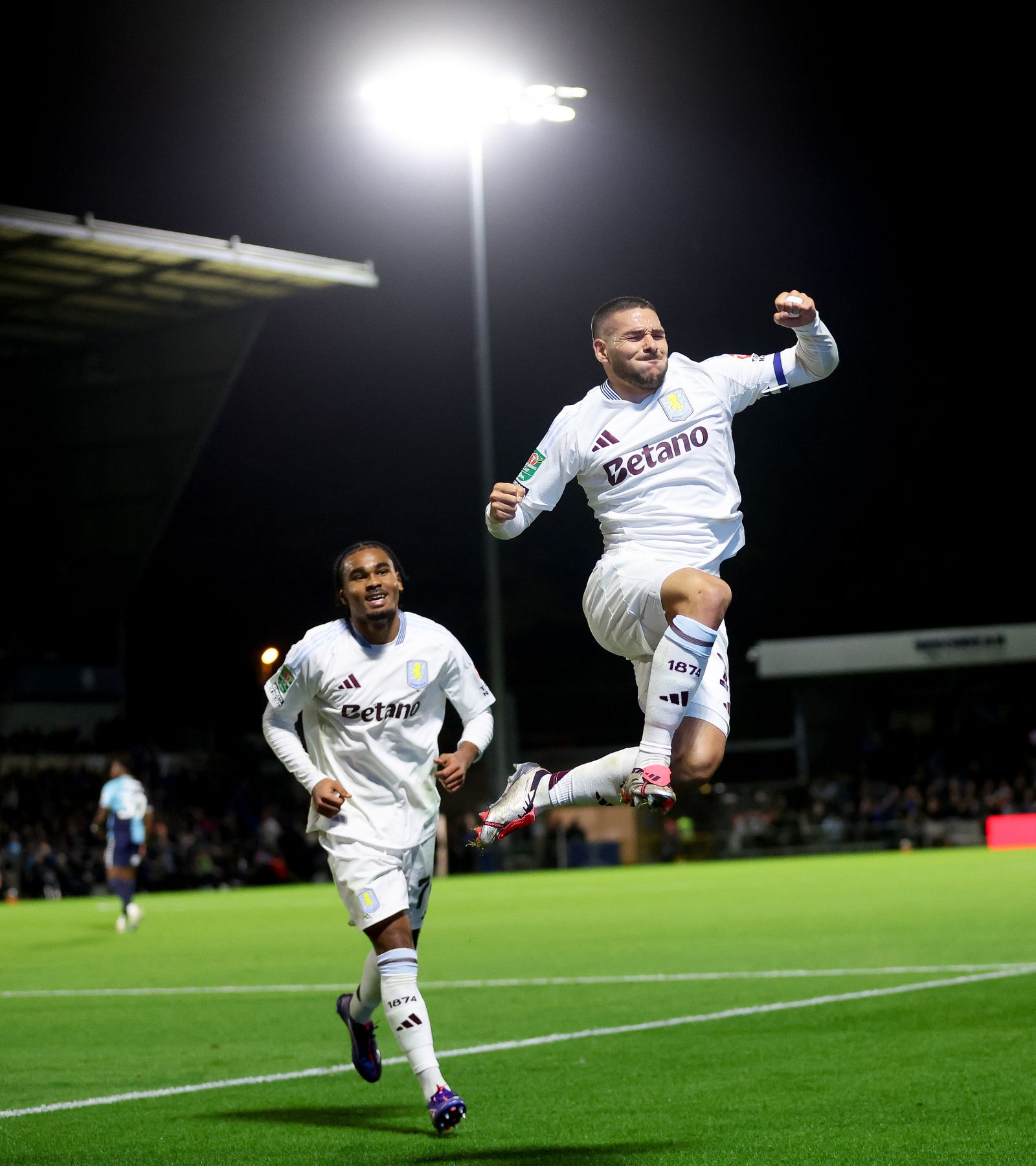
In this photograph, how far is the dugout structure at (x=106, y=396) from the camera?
36500 mm

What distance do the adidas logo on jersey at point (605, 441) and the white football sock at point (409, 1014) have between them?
2.76 metres

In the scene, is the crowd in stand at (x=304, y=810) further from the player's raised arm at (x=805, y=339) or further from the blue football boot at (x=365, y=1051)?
the player's raised arm at (x=805, y=339)

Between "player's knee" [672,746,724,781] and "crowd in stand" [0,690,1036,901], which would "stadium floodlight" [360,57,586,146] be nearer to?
"crowd in stand" [0,690,1036,901]

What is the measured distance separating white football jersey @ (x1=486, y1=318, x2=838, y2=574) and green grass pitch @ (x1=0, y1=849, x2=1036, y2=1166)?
2518 millimetres

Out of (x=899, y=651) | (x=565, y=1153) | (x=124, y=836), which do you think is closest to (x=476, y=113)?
(x=124, y=836)

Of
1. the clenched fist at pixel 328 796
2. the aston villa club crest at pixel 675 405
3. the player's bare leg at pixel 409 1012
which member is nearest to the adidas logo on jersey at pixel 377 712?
the clenched fist at pixel 328 796

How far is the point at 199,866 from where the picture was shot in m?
38.3

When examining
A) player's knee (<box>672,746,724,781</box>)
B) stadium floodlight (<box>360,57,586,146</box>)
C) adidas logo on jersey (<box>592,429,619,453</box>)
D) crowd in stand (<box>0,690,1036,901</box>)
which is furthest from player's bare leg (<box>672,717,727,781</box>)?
crowd in stand (<box>0,690,1036,901</box>)

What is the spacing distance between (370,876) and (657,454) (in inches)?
106

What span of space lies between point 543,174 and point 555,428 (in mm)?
26366

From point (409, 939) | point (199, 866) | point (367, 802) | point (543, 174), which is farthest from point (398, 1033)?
point (199, 866)

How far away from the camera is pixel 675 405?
7.04 m

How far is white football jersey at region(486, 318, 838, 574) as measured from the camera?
6.95 m

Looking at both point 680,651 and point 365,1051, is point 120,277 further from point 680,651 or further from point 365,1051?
point 680,651
